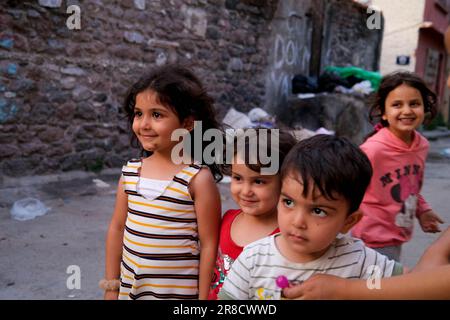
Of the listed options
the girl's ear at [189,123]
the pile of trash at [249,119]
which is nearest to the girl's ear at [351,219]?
the girl's ear at [189,123]

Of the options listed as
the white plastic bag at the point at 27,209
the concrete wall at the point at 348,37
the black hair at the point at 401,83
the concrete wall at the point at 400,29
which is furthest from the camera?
the concrete wall at the point at 400,29

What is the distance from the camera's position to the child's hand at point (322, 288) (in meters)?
1.05

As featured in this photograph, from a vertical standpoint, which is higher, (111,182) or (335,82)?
(335,82)

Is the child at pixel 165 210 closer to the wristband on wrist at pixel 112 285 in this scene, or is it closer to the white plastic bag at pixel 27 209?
the wristband on wrist at pixel 112 285

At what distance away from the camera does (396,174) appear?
87.1 inches

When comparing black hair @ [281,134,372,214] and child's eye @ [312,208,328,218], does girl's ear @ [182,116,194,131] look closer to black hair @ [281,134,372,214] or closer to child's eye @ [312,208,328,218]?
black hair @ [281,134,372,214]

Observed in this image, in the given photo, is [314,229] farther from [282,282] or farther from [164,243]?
[164,243]

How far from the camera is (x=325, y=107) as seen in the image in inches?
286

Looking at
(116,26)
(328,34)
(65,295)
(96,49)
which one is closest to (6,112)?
(96,49)

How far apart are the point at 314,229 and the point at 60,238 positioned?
2728mm

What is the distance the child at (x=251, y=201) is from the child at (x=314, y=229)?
235 millimetres
